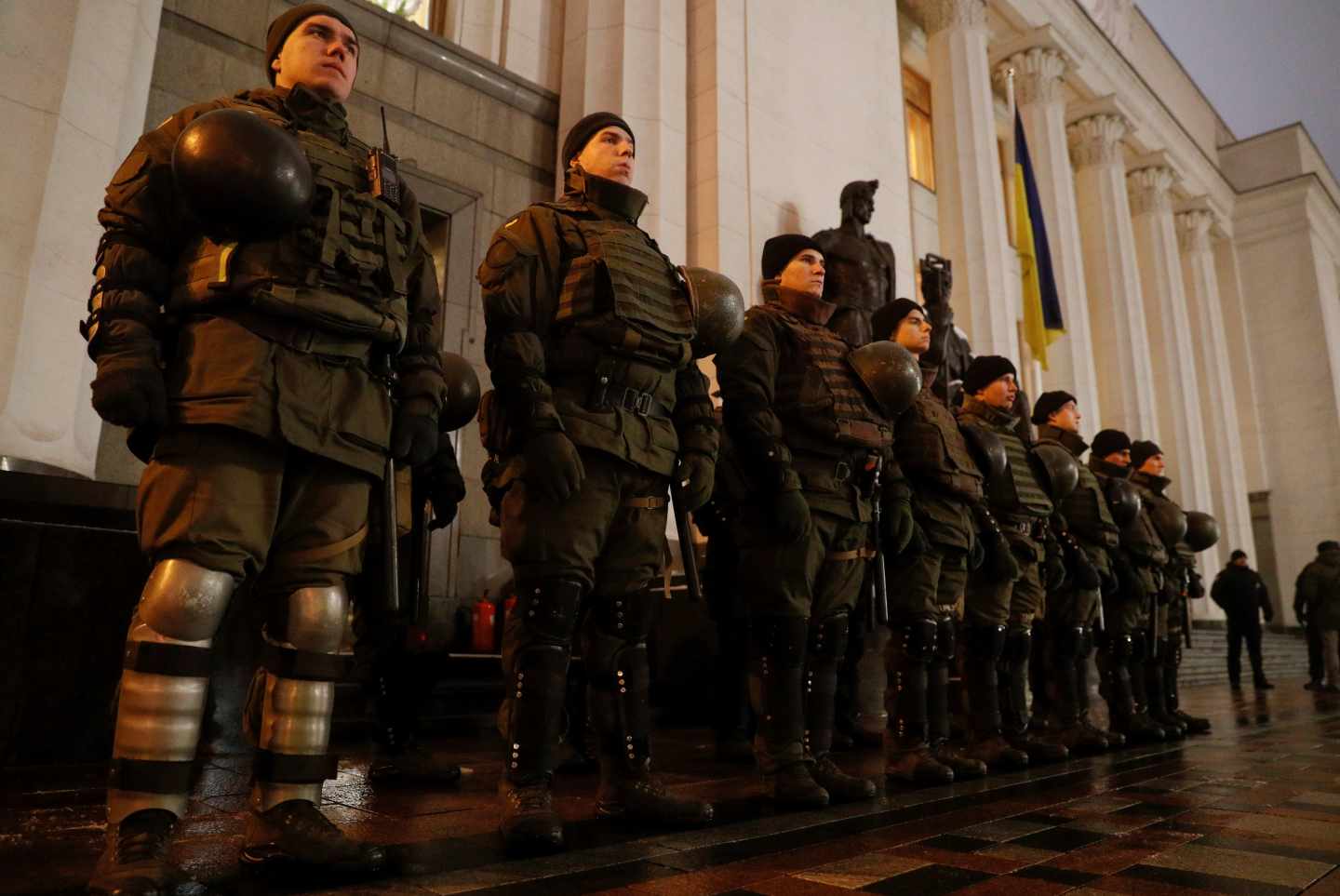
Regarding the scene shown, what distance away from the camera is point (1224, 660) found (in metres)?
14.2

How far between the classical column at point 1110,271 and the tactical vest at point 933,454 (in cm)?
1504

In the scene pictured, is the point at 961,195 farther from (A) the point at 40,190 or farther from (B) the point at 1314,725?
(A) the point at 40,190

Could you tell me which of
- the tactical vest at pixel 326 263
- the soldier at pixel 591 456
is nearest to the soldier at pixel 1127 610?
the soldier at pixel 591 456

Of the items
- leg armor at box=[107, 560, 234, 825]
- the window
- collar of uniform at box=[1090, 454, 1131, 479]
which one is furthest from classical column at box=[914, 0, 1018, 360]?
leg armor at box=[107, 560, 234, 825]

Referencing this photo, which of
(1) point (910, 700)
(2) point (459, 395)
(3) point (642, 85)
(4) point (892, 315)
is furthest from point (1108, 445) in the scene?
(3) point (642, 85)

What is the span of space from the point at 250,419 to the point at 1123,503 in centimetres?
534

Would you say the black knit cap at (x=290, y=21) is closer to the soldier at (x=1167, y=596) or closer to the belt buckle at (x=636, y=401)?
the belt buckle at (x=636, y=401)

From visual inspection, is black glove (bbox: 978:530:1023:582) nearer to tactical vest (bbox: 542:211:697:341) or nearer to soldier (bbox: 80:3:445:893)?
tactical vest (bbox: 542:211:697:341)

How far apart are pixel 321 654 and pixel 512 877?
67 cm

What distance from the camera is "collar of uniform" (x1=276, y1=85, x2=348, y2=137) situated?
93.7 inches

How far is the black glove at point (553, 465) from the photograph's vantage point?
2457mm

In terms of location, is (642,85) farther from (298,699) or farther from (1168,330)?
(1168,330)

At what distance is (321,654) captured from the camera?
83.4 inches

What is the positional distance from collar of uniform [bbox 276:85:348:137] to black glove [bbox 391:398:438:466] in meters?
0.78
